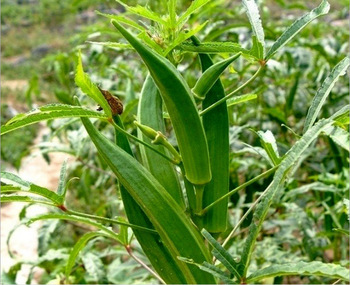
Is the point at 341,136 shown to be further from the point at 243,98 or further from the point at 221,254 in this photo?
the point at 221,254

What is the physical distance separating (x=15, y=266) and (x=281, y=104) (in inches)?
46.6

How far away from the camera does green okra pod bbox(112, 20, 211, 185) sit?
57 centimetres

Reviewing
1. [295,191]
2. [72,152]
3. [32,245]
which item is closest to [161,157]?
[295,191]

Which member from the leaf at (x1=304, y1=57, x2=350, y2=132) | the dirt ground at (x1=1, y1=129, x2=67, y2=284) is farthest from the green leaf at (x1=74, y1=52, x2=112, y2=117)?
the dirt ground at (x1=1, y1=129, x2=67, y2=284)

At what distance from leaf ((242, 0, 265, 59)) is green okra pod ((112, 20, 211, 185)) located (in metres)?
0.11

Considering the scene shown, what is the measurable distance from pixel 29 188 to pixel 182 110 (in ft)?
0.67

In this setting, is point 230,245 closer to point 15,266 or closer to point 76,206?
point 15,266

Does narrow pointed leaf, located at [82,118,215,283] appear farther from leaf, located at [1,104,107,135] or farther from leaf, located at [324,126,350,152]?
leaf, located at [324,126,350,152]

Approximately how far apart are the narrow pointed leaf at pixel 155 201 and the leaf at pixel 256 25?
189 mm

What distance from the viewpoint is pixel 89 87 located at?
0.59 meters

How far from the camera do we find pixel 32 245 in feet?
11.1

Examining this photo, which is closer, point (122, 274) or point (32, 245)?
point (122, 274)

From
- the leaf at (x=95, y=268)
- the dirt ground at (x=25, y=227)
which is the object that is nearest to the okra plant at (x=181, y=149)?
the leaf at (x=95, y=268)

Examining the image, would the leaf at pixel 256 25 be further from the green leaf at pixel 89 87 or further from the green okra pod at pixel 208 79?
the green leaf at pixel 89 87
